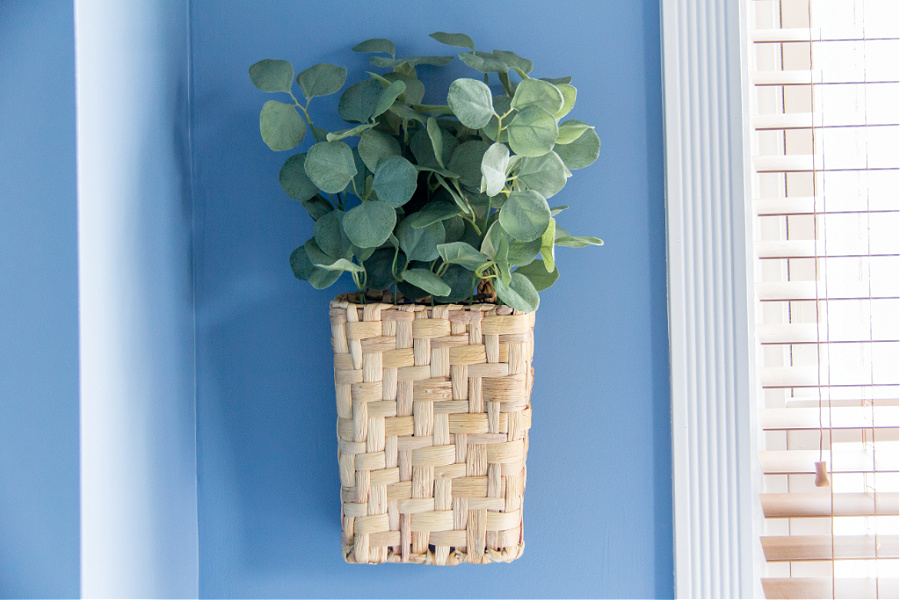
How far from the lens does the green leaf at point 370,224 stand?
2.36 feet

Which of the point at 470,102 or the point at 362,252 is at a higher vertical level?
the point at 470,102

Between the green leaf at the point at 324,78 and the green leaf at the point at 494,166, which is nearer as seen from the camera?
the green leaf at the point at 494,166

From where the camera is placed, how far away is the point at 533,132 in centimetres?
69

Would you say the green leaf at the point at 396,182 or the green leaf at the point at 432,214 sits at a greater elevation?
the green leaf at the point at 396,182

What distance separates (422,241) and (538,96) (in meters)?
0.22

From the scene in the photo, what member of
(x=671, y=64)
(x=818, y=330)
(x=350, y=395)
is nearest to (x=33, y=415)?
(x=350, y=395)

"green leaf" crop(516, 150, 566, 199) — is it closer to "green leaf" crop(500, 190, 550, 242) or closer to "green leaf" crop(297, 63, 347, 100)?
"green leaf" crop(500, 190, 550, 242)

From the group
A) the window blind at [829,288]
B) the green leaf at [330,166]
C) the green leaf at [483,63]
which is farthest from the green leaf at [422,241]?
the window blind at [829,288]

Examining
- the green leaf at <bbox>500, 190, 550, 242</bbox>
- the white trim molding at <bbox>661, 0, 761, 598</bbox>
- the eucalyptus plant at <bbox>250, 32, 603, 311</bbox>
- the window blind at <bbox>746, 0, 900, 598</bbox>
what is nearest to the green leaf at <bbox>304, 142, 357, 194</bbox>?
the eucalyptus plant at <bbox>250, 32, 603, 311</bbox>

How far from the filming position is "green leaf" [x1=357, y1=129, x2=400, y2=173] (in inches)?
30.1

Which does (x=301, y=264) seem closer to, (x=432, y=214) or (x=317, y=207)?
(x=317, y=207)

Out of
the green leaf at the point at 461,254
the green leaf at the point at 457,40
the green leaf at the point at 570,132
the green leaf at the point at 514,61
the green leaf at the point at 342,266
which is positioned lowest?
the green leaf at the point at 342,266

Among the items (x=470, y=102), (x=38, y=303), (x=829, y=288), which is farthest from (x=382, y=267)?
(x=829, y=288)

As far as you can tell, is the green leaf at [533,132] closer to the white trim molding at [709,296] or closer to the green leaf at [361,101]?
the green leaf at [361,101]
